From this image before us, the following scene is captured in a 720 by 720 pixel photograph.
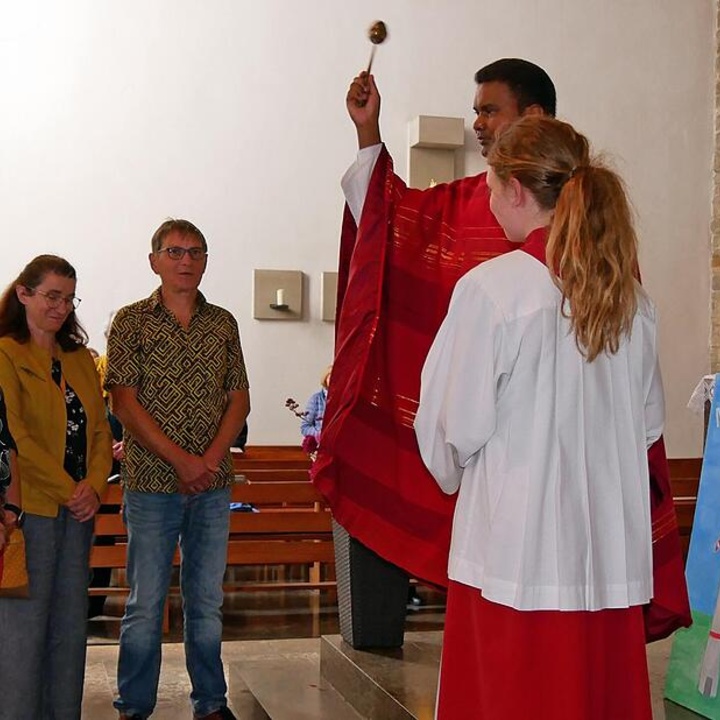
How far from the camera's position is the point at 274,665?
398cm

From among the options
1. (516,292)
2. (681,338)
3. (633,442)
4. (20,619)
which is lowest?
(20,619)

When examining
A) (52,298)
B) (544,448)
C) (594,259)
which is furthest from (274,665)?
(594,259)

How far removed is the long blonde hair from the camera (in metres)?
1.89

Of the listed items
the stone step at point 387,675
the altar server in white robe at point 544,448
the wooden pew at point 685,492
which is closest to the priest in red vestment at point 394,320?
the stone step at point 387,675

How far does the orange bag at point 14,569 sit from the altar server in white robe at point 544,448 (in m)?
1.35

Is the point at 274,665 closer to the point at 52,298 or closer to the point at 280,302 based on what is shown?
the point at 52,298

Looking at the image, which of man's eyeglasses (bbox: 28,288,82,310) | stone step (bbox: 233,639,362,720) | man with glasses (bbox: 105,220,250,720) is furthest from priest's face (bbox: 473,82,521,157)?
stone step (bbox: 233,639,362,720)

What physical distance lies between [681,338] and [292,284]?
3228 mm

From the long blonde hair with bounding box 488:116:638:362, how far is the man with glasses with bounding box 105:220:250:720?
1744 mm

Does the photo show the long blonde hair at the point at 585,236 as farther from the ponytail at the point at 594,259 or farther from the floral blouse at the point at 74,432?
the floral blouse at the point at 74,432

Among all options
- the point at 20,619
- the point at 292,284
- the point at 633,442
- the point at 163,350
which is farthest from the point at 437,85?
the point at 633,442

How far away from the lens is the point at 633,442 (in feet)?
6.67

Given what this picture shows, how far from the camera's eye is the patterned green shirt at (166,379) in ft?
11.3

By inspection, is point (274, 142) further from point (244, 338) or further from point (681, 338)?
point (681, 338)
